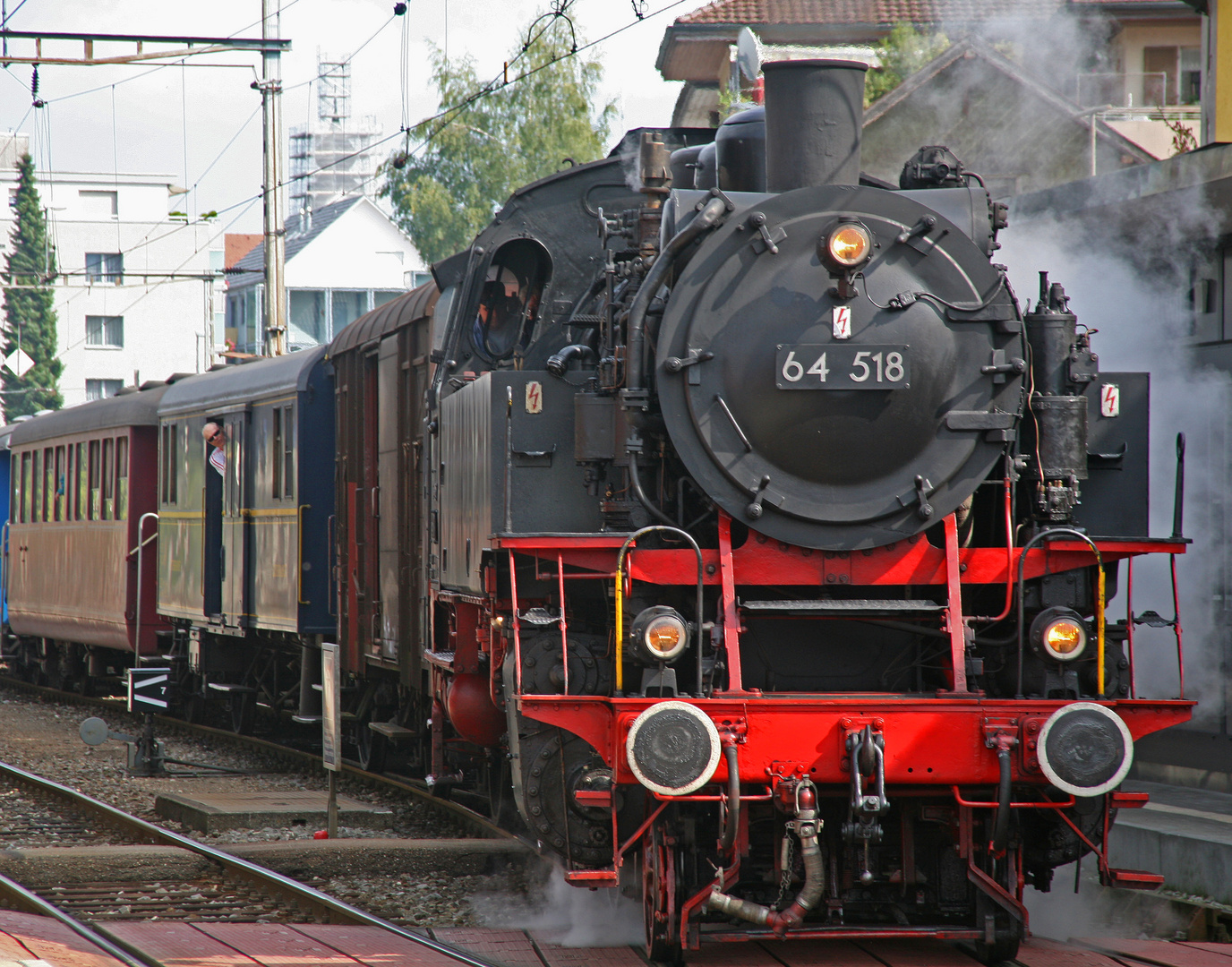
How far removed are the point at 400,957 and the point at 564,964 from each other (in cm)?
58

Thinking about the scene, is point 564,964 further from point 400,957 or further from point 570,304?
point 570,304

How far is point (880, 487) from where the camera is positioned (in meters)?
5.45

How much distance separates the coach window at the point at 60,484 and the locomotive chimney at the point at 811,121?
44.7ft

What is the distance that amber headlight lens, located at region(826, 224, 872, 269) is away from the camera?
17.4ft

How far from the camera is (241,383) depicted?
43.5 feet

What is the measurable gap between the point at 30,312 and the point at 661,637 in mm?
48876

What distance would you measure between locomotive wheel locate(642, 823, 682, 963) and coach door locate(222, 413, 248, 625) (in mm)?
8223

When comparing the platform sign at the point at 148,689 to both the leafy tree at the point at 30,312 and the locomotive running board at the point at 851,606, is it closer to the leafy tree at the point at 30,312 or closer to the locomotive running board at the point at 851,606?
the locomotive running board at the point at 851,606

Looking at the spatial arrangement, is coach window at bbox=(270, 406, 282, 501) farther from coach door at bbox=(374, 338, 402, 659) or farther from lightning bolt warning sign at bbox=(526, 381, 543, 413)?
lightning bolt warning sign at bbox=(526, 381, 543, 413)

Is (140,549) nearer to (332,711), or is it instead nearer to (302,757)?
(302,757)

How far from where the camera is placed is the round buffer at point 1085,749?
484cm

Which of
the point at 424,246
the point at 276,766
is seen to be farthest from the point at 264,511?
the point at 424,246

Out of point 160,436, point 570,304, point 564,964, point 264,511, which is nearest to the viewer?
point 564,964

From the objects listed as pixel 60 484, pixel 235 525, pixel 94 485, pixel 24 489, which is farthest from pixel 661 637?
pixel 24 489
